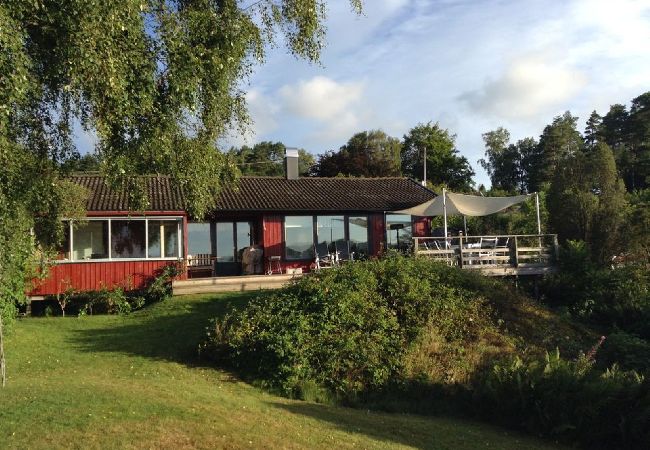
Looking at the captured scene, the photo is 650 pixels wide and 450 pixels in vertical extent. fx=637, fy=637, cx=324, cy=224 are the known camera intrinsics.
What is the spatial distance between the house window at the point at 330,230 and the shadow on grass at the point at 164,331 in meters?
5.59

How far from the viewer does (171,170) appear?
873 cm

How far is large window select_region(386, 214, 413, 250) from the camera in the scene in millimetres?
23859

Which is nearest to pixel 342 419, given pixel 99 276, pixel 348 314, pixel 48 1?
pixel 348 314

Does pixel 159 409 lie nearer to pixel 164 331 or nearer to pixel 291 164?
pixel 164 331

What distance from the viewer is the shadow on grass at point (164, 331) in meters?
12.9

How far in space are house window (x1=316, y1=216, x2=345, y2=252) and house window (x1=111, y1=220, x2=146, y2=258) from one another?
621 centimetres

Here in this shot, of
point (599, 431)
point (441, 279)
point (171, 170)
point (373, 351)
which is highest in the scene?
point (171, 170)

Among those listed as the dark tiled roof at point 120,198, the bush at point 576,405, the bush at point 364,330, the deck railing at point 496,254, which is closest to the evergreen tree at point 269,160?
the dark tiled roof at point 120,198

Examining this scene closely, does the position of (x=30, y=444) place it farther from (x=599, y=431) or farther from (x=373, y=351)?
(x=599, y=431)

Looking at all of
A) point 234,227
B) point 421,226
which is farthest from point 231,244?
point 421,226

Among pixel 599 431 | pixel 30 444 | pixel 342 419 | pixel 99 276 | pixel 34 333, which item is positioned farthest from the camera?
pixel 99 276

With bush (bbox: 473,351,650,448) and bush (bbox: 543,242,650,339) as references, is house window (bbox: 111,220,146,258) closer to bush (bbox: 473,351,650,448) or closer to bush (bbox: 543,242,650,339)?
bush (bbox: 543,242,650,339)

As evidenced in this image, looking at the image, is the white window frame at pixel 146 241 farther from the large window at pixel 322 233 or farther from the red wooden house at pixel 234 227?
A: the large window at pixel 322 233

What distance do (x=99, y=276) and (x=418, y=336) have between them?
1101cm
